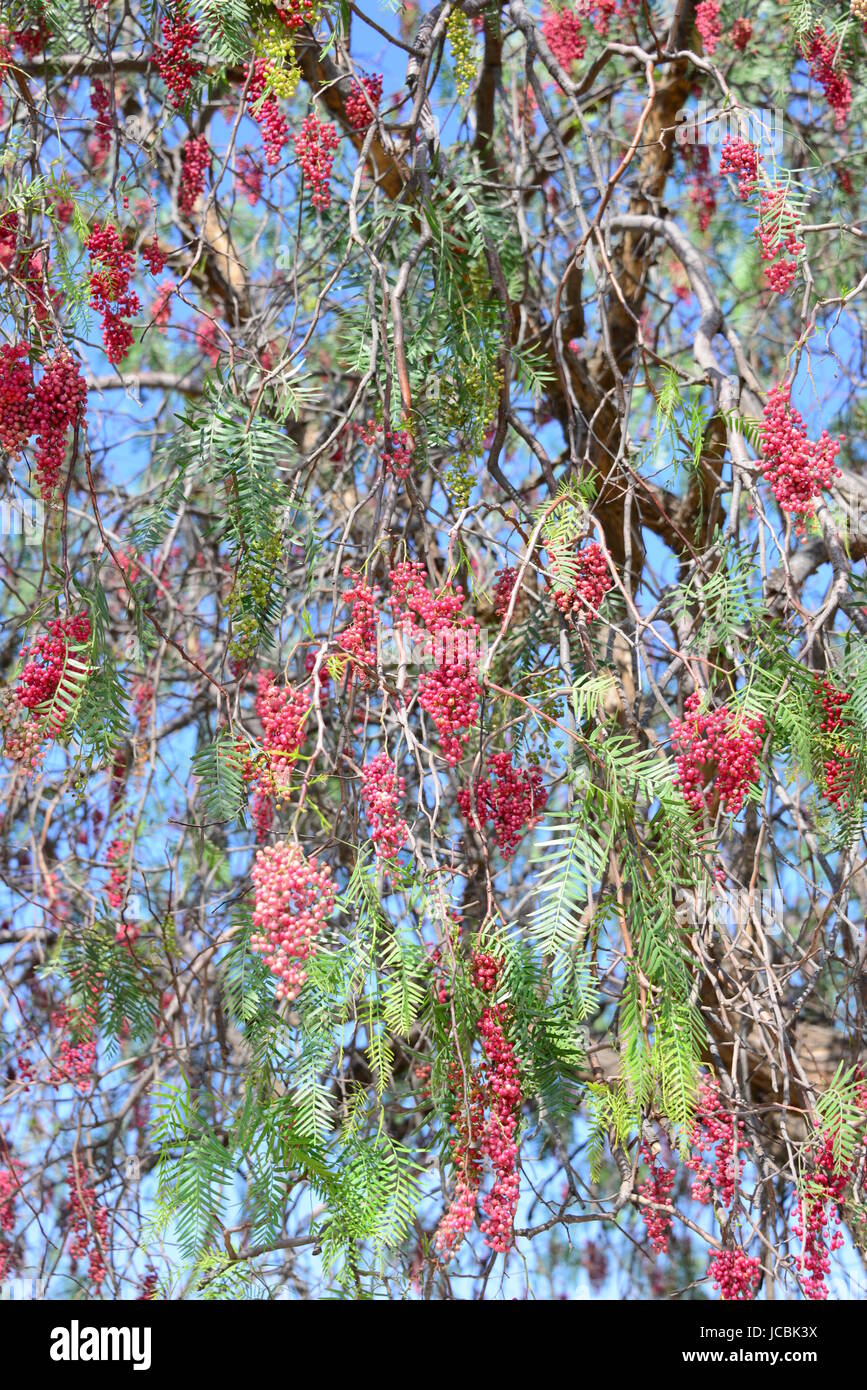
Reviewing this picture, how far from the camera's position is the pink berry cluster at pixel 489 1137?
1377mm

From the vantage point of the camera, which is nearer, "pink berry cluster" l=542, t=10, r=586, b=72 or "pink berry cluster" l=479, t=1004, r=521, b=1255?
"pink berry cluster" l=479, t=1004, r=521, b=1255

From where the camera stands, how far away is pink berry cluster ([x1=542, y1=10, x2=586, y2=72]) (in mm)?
3088

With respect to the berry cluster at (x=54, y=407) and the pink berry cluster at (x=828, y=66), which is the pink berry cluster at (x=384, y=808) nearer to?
the berry cluster at (x=54, y=407)

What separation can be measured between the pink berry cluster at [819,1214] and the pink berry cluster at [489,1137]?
38 cm

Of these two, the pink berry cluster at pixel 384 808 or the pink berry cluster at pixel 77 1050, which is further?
the pink berry cluster at pixel 77 1050

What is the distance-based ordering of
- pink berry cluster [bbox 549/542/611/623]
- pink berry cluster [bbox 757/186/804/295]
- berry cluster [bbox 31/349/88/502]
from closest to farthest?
1. pink berry cluster [bbox 549/542/611/623]
2. berry cluster [bbox 31/349/88/502]
3. pink berry cluster [bbox 757/186/804/295]

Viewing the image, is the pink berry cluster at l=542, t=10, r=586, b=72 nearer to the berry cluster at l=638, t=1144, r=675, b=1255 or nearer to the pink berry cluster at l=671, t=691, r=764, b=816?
the pink berry cluster at l=671, t=691, r=764, b=816

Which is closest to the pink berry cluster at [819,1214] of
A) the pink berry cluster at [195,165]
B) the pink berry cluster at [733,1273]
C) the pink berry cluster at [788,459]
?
the pink berry cluster at [733,1273]

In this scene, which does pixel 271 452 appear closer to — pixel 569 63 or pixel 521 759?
pixel 521 759

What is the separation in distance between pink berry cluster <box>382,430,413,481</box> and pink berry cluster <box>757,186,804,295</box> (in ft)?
1.92

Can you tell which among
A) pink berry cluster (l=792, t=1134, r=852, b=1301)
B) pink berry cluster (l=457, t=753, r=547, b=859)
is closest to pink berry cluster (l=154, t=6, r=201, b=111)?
pink berry cluster (l=457, t=753, r=547, b=859)

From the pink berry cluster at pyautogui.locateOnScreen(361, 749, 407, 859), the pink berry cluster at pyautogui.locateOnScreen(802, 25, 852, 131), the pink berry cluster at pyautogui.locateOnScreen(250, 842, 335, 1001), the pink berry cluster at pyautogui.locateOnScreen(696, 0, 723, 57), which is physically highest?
the pink berry cluster at pyautogui.locateOnScreen(696, 0, 723, 57)

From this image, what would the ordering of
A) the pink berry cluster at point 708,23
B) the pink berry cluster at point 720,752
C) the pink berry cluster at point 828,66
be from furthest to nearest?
the pink berry cluster at point 708,23 → the pink berry cluster at point 828,66 → the pink berry cluster at point 720,752
